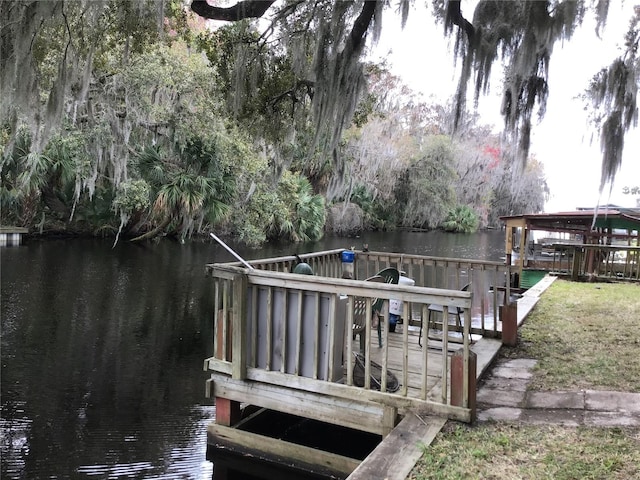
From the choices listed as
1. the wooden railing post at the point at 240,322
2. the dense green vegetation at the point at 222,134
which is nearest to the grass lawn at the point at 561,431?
the wooden railing post at the point at 240,322

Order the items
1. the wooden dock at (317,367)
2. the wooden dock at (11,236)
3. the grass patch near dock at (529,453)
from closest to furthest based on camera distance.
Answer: the grass patch near dock at (529,453)
the wooden dock at (317,367)
the wooden dock at (11,236)

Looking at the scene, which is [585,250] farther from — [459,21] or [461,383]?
[461,383]

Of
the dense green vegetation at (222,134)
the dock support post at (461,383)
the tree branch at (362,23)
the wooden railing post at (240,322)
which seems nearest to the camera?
the dock support post at (461,383)

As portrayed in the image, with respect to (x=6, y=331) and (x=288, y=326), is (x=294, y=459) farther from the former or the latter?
(x=6, y=331)

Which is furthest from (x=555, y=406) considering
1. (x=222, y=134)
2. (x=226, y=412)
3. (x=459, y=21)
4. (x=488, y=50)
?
(x=222, y=134)

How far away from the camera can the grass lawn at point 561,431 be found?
3.11 metres

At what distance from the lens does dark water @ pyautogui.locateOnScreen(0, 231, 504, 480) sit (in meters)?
4.97

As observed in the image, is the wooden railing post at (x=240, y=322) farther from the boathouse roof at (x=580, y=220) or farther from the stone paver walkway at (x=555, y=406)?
the boathouse roof at (x=580, y=220)

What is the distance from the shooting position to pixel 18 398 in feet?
20.5

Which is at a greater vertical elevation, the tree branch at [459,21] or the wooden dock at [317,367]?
the tree branch at [459,21]

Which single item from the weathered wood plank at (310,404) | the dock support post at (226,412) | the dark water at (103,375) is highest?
the weathered wood plank at (310,404)

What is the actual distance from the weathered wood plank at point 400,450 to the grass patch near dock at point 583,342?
1.34 meters

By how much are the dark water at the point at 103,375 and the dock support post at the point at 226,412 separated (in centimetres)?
38

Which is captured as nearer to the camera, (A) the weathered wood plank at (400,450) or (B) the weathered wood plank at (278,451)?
(A) the weathered wood plank at (400,450)
